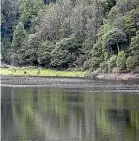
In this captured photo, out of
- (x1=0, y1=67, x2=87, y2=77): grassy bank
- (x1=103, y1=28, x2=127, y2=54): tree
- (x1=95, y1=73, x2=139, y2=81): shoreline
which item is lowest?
(x1=0, y1=67, x2=87, y2=77): grassy bank

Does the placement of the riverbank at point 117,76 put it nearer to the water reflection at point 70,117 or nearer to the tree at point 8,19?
the water reflection at point 70,117

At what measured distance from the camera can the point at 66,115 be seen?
46.5 m

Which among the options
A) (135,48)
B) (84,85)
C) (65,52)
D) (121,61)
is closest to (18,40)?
(65,52)

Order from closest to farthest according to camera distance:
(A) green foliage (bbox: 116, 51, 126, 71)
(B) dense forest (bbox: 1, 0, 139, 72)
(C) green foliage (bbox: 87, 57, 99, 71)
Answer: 1. (A) green foliage (bbox: 116, 51, 126, 71)
2. (B) dense forest (bbox: 1, 0, 139, 72)
3. (C) green foliage (bbox: 87, 57, 99, 71)

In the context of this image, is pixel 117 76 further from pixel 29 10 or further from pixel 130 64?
pixel 29 10

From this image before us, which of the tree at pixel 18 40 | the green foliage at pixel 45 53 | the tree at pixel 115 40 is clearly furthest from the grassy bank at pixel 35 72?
the tree at pixel 18 40

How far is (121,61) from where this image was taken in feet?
378

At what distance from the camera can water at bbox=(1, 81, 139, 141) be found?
118 ft

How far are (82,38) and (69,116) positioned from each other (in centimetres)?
9321

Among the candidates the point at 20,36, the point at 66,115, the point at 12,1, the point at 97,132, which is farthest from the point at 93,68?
the point at 97,132

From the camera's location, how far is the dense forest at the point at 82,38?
393ft

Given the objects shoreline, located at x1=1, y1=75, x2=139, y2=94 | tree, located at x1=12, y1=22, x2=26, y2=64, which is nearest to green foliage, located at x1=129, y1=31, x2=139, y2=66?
shoreline, located at x1=1, y1=75, x2=139, y2=94

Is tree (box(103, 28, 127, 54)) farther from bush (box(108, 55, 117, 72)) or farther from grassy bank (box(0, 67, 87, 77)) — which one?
grassy bank (box(0, 67, 87, 77))

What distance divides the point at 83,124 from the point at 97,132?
3.89 meters
